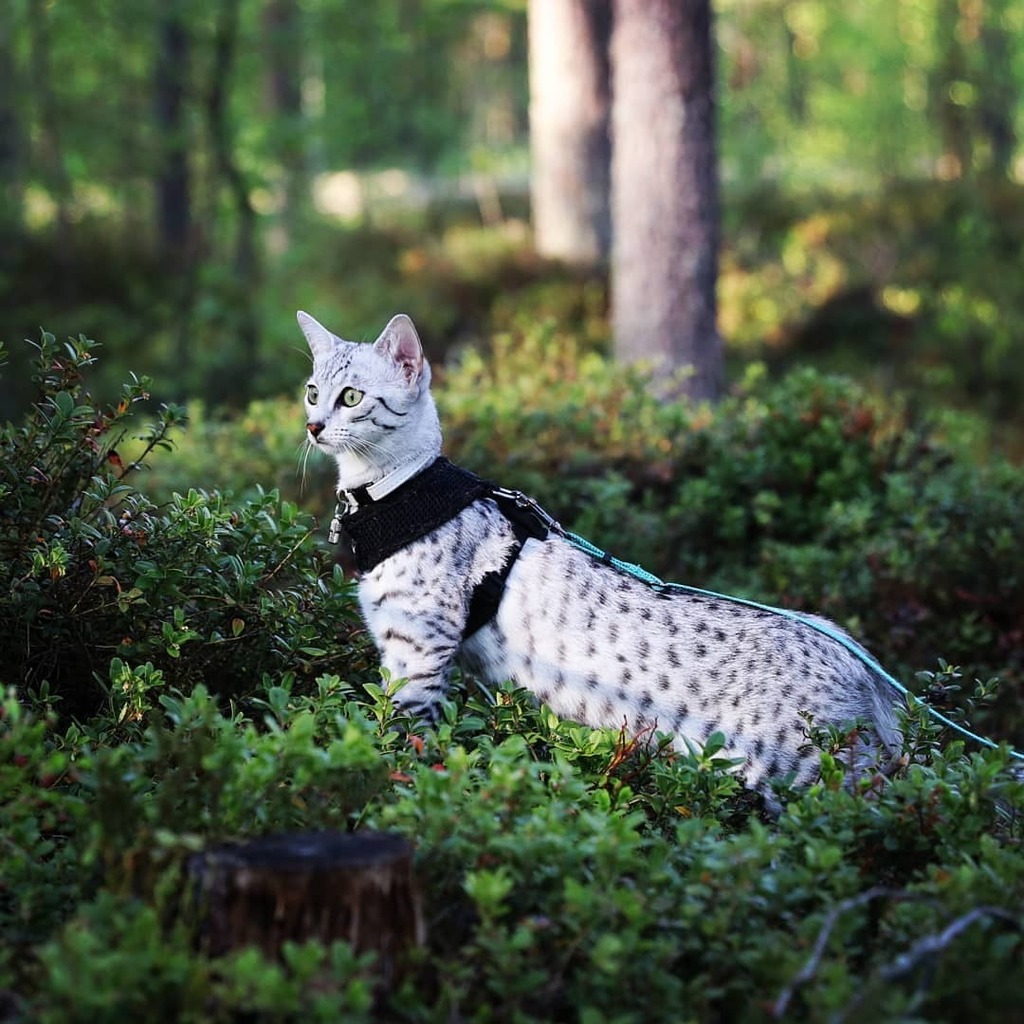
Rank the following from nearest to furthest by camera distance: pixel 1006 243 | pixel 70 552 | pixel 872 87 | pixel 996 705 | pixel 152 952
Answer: pixel 152 952 < pixel 70 552 < pixel 996 705 < pixel 1006 243 < pixel 872 87

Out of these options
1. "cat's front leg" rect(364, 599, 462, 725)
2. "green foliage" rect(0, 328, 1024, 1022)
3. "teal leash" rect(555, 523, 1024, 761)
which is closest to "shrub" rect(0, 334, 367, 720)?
"green foliage" rect(0, 328, 1024, 1022)

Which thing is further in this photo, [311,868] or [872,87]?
[872,87]

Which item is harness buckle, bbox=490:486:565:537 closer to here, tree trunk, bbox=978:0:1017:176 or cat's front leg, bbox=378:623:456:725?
cat's front leg, bbox=378:623:456:725

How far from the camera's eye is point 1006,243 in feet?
50.6

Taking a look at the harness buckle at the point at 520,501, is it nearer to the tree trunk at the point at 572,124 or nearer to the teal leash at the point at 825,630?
the teal leash at the point at 825,630

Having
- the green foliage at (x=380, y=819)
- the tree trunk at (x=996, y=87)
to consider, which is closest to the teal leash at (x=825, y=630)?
the green foliage at (x=380, y=819)

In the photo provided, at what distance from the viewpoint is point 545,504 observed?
7180 millimetres

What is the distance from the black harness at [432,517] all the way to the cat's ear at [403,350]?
0.38m

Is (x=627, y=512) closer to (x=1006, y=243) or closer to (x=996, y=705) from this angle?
(x=996, y=705)

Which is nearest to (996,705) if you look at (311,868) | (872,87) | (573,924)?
(573,924)

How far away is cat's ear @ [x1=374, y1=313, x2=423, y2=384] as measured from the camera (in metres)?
4.93

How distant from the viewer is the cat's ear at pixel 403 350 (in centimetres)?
493

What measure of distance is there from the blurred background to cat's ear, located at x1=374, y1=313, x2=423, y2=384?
584 cm

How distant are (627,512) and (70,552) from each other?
328 centimetres
